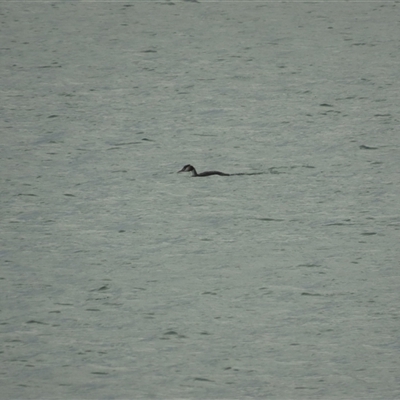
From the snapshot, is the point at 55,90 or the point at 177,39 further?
the point at 177,39

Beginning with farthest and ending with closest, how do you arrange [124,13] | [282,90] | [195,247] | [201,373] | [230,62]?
[124,13], [230,62], [282,90], [195,247], [201,373]

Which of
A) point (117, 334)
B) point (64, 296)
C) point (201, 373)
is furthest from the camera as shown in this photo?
point (64, 296)

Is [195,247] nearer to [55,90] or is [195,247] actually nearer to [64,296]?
[64,296]

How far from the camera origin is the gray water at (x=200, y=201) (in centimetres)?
347

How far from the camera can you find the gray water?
11.4 feet

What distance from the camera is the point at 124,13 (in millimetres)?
7238

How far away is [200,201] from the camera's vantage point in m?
4.77

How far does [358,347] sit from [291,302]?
364 mm

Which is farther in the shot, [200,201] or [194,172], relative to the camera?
[194,172]

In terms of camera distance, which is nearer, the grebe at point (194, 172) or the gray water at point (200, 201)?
the gray water at point (200, 201)

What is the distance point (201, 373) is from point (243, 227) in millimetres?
1200

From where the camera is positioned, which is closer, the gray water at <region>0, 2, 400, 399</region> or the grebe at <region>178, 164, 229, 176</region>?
the gray water at <region>0, 2, 400, 399</region>

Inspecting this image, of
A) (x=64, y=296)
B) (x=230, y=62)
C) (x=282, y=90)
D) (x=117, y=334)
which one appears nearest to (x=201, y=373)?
(x=117, y=334)

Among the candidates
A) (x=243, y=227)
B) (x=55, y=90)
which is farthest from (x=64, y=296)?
(x=55, y=90)
